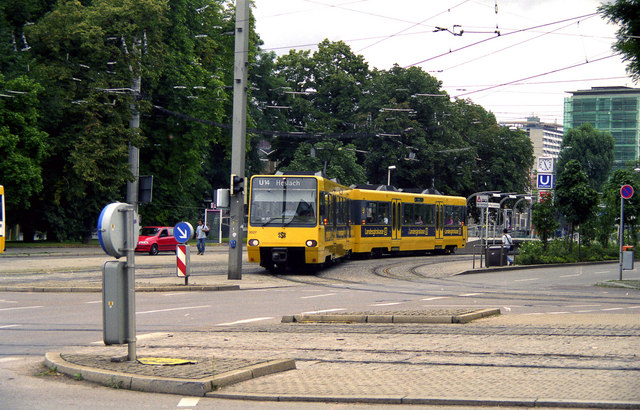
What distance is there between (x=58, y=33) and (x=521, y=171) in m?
45.9

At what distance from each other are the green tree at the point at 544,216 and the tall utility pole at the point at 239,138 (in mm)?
15848

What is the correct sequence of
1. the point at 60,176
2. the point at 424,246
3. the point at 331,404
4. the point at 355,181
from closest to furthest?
the point at 331,404
the point at 424,246
the point at 60,176
the point at 355,181

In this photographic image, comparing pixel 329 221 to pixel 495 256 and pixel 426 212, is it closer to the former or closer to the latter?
pixel 495 256

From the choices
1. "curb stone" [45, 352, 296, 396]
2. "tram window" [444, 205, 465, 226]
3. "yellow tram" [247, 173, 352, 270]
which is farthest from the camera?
"tram window" [444, 205, 465, 226]

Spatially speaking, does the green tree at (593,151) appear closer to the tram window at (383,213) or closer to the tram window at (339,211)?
the tram window at (383,213)

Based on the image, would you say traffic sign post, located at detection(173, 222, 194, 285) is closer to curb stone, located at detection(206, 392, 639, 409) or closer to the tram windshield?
the tram windshield

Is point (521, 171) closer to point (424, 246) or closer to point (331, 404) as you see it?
point (424, 246)

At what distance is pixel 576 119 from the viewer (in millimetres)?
134250

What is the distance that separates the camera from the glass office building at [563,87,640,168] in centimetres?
12675

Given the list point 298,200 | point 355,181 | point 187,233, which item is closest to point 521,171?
point 355,181

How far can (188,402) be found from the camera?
714cm

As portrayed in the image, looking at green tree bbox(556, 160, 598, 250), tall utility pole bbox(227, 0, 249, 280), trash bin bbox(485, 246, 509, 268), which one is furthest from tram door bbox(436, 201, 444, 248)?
tall utility pole bbox(227, 0, 249, 280)

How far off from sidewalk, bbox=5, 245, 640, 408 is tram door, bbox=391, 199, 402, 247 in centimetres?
2544

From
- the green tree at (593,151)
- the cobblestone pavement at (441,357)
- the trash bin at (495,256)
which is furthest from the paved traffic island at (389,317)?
the green tree at (593,151)
